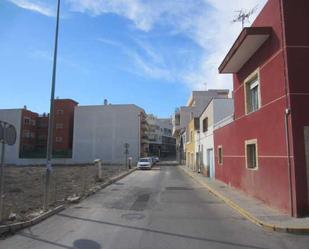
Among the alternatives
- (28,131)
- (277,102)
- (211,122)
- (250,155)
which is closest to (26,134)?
(28,131)

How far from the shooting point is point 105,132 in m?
86.1

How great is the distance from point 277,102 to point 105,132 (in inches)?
2919

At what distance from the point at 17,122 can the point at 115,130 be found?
81.8 ft

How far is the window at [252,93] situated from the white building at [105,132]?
66.5 meters

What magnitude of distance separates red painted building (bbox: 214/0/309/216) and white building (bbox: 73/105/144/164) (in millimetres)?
67231

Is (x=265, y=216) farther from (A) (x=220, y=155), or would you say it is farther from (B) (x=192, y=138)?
(B) (x=192, y=138)

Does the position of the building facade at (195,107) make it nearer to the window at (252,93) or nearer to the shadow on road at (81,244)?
the window at (252,93)

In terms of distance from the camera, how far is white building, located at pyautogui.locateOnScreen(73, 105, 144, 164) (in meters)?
84.8

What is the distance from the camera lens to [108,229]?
1057 centimetres

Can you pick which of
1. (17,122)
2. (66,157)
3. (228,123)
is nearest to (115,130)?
(66,157)

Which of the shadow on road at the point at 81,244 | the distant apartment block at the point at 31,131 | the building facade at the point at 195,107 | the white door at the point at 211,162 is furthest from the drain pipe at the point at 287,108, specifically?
the distant apartment block at the point at 31,131

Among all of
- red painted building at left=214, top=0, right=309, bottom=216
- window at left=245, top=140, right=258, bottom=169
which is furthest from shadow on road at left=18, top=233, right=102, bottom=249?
window at left=245, top=140, right=258, bottom=169

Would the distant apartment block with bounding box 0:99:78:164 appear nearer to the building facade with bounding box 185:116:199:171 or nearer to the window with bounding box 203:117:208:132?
the building facade with bounding box 185:116:199:171

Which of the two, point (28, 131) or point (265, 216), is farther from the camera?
point (28, 131)
